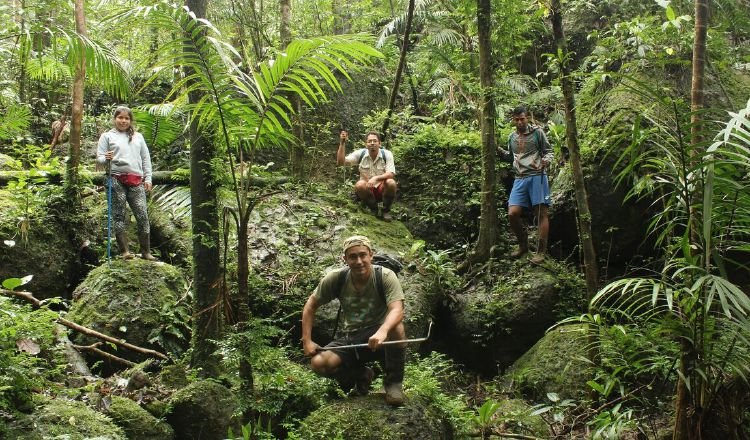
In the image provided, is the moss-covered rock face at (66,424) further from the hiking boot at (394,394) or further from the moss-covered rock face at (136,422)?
the hiking boot at (394,394)

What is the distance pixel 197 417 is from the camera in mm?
5199

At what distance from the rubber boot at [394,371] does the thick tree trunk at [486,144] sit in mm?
4274

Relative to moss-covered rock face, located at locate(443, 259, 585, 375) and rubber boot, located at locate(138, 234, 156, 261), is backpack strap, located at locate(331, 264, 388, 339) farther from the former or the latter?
rubber boot, located at locate(138, 234, 156, 261)

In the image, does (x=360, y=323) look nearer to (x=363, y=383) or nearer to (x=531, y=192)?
(x=363, y=383)

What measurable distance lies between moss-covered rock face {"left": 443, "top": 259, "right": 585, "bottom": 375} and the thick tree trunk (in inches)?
24.8

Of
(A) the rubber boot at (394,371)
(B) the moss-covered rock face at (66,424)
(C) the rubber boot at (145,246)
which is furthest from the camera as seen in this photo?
(C) the rubber boot at (145,246)

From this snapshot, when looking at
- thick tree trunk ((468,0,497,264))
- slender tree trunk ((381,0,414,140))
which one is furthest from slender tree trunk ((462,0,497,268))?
slender tree trunk ((381,0,414,140))

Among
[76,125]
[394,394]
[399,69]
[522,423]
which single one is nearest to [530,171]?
[399,69]

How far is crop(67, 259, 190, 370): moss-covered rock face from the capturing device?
267 inches

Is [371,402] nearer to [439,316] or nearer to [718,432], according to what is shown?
[718,432]

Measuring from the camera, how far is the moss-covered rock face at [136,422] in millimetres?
4816

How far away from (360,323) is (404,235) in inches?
174

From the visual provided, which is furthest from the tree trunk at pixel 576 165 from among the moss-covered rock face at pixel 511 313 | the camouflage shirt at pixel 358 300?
the camouflage shirt at pixel 358 300

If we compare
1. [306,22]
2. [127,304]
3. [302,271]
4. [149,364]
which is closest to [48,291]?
[127,304]
